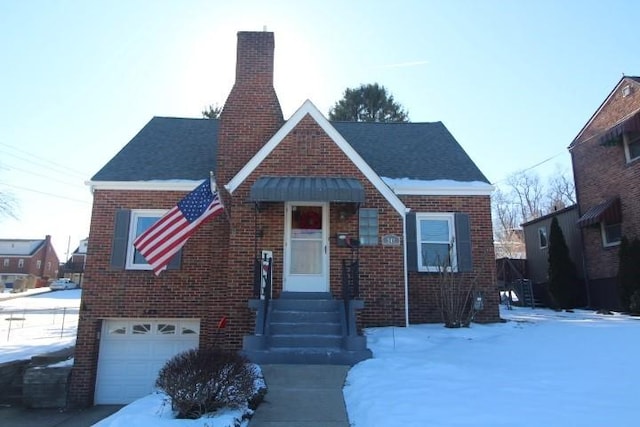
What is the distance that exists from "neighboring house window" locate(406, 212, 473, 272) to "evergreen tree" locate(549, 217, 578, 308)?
8.63m

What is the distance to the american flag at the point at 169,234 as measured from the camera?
8.77 meters

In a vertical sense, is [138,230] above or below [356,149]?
below

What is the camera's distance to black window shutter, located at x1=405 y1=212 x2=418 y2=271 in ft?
35.8

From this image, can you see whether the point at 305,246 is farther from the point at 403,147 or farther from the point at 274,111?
the point at 403,147

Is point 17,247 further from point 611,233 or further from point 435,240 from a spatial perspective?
point 611,233

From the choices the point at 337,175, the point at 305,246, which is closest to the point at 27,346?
the point at 305,246

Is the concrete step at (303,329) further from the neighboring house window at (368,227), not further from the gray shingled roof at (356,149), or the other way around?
the gray shingled roof at (356,149)

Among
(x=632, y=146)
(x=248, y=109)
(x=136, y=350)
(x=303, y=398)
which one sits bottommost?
(x=136, y=350)

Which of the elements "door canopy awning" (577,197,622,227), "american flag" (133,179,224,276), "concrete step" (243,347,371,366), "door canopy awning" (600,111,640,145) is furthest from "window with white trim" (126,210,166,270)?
"door canopy awning" (600,111,640,145)

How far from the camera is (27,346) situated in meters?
15.1

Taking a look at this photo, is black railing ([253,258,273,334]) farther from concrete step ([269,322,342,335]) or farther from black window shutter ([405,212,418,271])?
black window shutter ([405,212,418,271])

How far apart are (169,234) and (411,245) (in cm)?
569

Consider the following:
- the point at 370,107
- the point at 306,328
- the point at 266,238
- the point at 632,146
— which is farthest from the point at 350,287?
the point at 370,107

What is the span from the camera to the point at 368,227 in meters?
9.84
